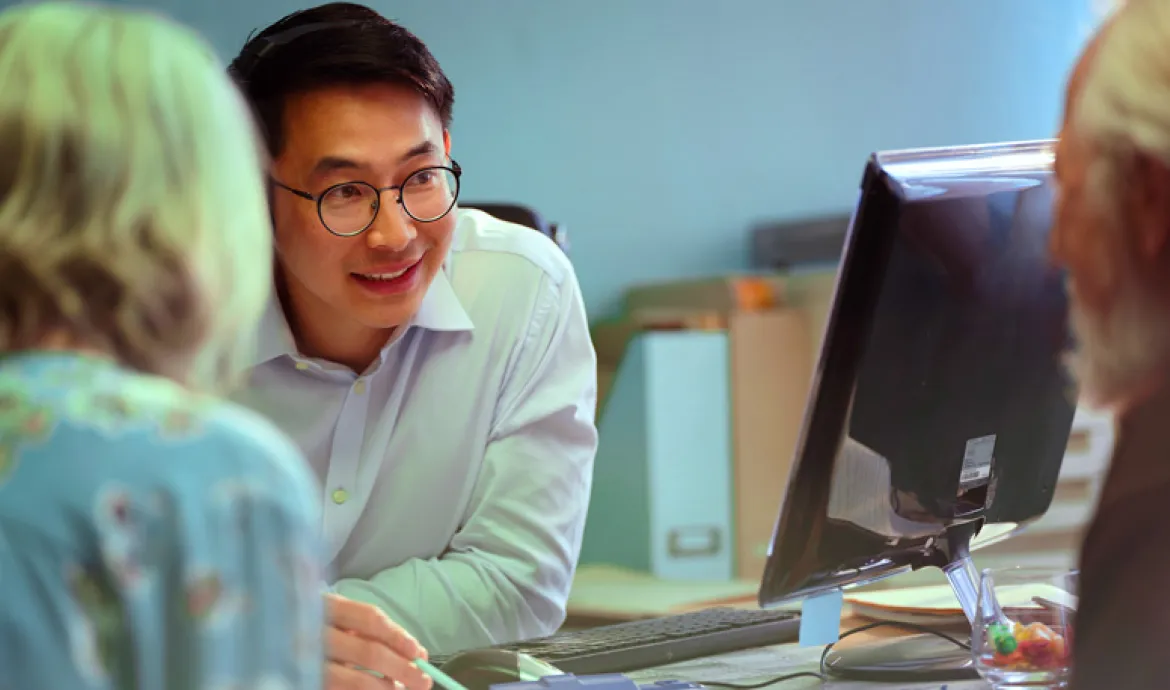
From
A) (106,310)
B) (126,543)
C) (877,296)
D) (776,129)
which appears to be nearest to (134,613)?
(126,543)

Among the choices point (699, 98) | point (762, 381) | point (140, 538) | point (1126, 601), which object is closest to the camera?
point (140, 538)

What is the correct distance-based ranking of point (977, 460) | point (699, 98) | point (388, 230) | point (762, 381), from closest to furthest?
point (977, 460)
point (388, 230)
point (762, 381)
point (699, 98)

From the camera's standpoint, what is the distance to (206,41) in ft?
2.49

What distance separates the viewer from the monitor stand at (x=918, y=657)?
124cm

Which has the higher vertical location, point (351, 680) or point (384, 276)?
point (384, 276)

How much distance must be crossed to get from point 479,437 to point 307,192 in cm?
38

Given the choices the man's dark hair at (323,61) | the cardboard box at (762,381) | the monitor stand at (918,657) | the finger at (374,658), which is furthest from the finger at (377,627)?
the cardboard box at (762,381)

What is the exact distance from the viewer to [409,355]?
5.64ft

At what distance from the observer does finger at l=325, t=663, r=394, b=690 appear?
1.14 metres

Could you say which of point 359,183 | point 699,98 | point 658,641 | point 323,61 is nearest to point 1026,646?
point 658,641

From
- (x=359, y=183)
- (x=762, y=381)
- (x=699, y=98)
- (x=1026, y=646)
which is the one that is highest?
(x=359, y=183)

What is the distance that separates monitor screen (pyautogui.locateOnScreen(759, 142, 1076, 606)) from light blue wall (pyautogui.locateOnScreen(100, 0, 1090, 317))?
2522mm

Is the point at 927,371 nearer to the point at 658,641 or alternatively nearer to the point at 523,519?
the point at 658,641

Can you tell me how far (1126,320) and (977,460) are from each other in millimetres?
439
